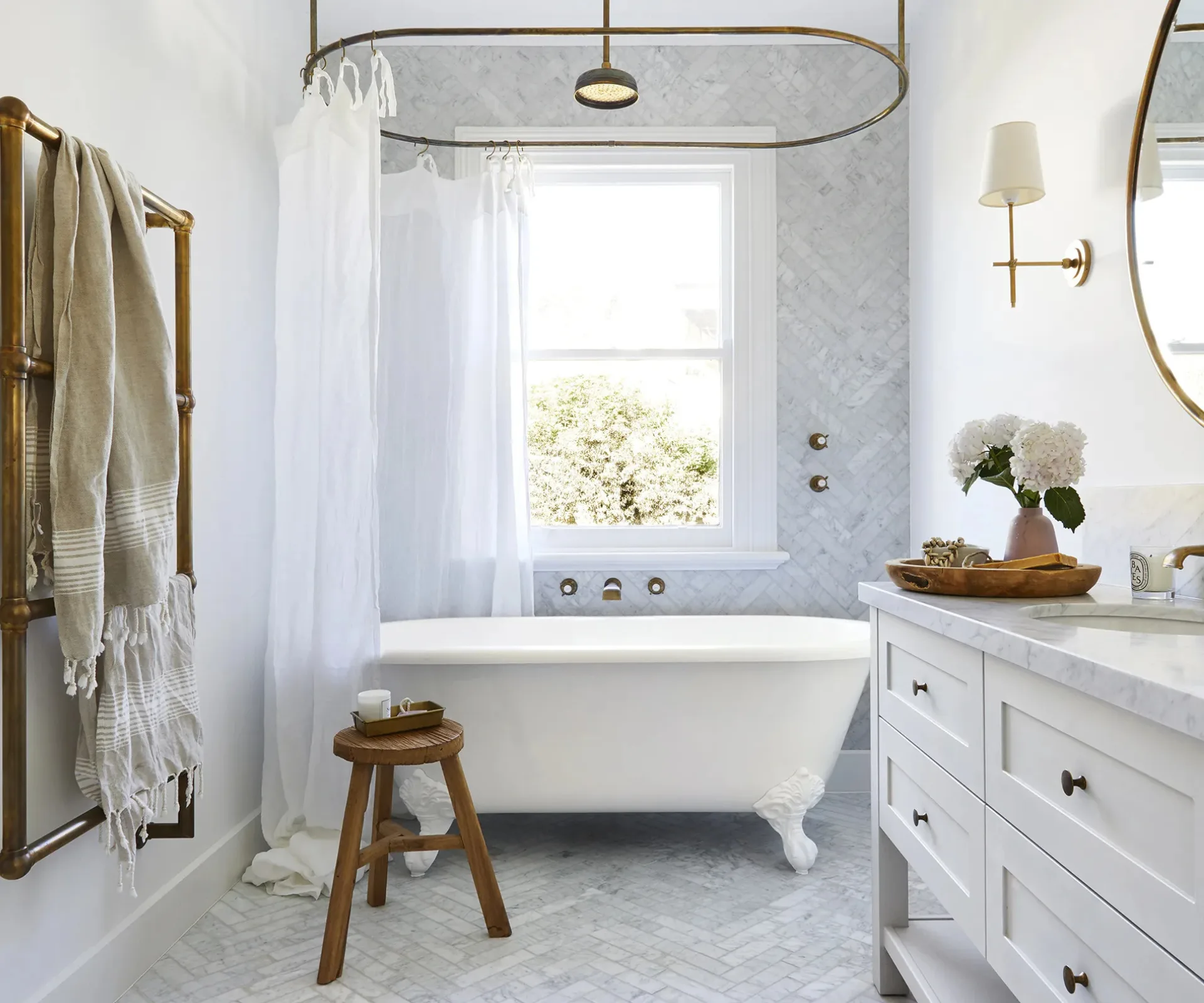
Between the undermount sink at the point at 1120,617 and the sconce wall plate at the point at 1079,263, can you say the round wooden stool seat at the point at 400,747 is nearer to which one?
the undermount sink at the point at 1120,617

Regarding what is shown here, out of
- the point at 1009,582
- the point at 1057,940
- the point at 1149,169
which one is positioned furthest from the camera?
the point at 1149,169

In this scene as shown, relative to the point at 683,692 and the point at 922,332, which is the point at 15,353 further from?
the point at 922,332

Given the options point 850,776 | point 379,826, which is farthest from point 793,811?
point 379,826

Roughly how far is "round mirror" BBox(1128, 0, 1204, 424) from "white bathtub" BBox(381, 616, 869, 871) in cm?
112

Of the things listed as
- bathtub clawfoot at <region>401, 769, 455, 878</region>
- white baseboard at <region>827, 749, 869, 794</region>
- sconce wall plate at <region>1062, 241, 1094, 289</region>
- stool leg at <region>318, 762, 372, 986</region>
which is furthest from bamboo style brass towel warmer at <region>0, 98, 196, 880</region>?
white baseboard at <region>827, 749, 869, 794</region>

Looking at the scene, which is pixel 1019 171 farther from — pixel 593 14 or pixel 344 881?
pixel 344 881

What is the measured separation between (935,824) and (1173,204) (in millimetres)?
1312

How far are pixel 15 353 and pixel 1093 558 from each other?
2.22 metres

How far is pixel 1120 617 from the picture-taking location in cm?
155

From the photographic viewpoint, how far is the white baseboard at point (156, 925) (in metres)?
1.88

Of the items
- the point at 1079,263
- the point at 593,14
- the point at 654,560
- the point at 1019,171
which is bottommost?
the point at 654,560

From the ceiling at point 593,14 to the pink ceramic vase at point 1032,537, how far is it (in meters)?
2.23

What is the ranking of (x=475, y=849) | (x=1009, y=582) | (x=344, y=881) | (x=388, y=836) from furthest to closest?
(x=388, y=836), (x=475, y=849), (x=344, y=881), (x=1009, y=582)

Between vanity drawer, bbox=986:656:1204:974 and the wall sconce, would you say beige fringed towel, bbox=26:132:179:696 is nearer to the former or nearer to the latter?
vanity drawer, bbox=986:656:1204:974
